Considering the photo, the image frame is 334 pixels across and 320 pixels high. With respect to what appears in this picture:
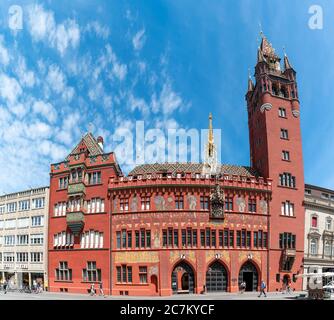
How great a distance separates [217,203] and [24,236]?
3484 centimetres

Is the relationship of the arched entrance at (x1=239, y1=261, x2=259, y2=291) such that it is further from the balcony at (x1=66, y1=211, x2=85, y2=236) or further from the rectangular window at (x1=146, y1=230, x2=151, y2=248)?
the balcony at (x1=66, y1=211, x2=85, y2=236)

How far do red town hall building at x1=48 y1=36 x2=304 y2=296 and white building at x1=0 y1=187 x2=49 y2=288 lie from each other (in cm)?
373

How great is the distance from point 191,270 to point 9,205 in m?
38.4

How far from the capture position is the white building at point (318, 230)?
61.6 metres

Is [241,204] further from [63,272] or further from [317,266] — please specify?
[63,272]

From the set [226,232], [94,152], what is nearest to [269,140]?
[226,232]

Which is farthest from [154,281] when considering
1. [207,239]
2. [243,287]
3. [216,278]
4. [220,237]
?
[243,287]

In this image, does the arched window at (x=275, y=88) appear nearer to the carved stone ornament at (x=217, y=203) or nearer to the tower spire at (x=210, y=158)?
the tower spire at (x=210, y=158)

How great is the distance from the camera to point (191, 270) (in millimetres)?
53125

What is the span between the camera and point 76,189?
58.1 m

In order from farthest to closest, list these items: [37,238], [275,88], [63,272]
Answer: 1. [275,88]
2. [37,238]
3. [63,272]

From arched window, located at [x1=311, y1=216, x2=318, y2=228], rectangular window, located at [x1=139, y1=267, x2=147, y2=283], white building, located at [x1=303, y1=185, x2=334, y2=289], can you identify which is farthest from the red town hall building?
arched window, located at [x1=311, y1=216, x2=318, y2=228]

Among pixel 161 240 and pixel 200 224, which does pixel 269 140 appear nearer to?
pixel 200 224
